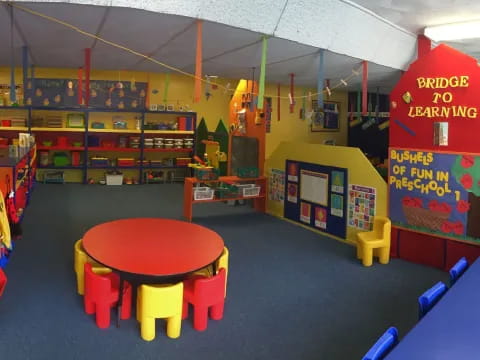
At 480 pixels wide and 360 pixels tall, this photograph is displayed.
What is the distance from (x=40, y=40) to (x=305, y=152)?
151 inches

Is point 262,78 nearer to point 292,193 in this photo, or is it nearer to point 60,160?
point 292,193

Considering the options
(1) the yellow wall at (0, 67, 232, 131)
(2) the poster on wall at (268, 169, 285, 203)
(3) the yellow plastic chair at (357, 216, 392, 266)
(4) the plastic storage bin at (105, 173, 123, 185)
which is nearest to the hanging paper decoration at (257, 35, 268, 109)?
(3) the yellow plastic chair at (357, 216, 392, 266)

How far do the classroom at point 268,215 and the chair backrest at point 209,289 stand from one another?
2cm

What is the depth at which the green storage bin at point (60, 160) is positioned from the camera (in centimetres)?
939

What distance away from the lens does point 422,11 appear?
4676 mm

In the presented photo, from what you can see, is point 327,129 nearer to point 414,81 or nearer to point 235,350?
point 414,81

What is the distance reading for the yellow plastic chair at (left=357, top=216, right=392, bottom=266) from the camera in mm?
4734

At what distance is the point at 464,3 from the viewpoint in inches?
171

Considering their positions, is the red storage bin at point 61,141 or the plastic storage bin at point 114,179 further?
the plastic storage bin at point 114,179

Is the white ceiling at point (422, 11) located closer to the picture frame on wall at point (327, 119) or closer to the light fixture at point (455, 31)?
the light fixture at point (455, 31)

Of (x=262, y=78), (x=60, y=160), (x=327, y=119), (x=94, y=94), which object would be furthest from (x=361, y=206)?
(x=60, y=160)

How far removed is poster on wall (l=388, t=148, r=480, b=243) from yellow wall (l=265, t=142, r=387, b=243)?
18cm

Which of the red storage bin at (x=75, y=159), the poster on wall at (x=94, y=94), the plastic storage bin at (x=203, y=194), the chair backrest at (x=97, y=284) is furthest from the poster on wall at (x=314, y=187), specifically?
the red storage bin at (x=75, y=159)

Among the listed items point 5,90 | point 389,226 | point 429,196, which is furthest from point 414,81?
point 5,90
